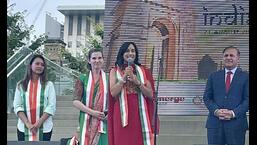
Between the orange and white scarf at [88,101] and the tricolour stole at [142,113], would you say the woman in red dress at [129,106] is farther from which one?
the orange and white scarf at [88,101]

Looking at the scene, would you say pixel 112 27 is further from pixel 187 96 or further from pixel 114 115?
pixel 114 115

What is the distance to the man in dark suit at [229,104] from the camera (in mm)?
4961

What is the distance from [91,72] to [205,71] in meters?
2.49

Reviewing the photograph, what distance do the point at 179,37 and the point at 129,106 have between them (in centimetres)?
251

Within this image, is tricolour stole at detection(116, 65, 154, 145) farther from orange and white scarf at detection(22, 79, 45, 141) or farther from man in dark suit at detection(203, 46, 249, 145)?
orange and white scarf at detection(22, 79, 45, 141)

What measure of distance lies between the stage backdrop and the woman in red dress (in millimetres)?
2121

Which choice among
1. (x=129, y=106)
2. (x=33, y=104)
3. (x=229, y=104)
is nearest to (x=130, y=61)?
(x=129, y=106)

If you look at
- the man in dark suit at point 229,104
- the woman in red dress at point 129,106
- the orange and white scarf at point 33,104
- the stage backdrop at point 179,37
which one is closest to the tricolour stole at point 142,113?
the woman in red dress at point 129,106

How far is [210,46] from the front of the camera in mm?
7164

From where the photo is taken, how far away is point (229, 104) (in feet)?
16.4

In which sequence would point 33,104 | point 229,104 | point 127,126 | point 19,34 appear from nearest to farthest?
point 127,126, point 229,104, point 33,104, point 19,34

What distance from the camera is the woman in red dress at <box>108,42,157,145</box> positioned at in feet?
16.0

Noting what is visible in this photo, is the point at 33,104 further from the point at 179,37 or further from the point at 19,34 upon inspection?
the point at 19,34

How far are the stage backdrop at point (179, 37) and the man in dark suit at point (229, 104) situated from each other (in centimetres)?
198
